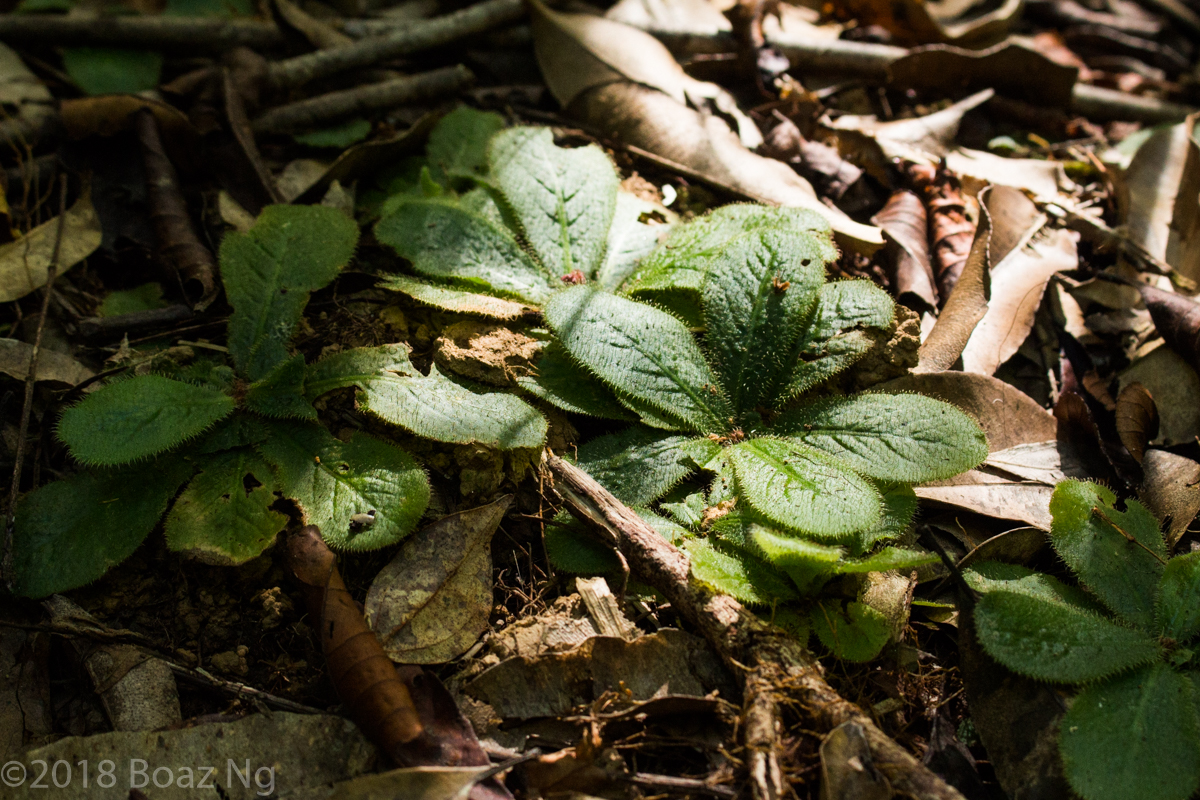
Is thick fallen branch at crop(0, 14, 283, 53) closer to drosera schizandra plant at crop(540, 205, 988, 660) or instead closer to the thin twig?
the thin twig

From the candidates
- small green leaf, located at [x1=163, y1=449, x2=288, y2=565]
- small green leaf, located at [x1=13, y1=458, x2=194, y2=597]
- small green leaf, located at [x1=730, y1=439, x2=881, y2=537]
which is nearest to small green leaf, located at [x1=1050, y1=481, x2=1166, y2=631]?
small green leaf, located at [x1=730, y1=439, x2=881, y2=537]

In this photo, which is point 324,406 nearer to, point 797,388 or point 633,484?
point 633,484

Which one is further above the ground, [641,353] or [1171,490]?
[641,353]

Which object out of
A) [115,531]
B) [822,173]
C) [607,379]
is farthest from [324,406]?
[822,173]

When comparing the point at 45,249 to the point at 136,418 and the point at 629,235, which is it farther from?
the point at 629,235

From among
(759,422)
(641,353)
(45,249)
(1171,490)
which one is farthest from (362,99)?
(1171,490)

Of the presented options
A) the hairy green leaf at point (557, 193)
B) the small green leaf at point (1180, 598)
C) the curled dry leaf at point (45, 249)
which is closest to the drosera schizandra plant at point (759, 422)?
the hairy green leaf at point (557, 193)

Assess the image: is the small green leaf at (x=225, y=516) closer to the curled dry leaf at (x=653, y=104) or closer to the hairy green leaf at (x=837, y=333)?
the hairy green leaf at (x=837, y=333)
